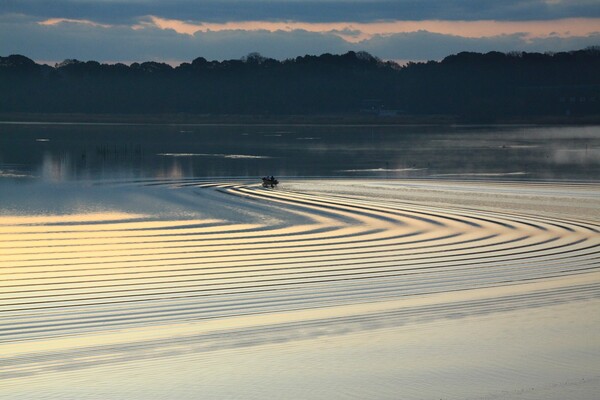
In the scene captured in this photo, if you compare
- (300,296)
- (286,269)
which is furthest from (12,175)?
(300,296)

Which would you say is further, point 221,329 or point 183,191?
point 183,191

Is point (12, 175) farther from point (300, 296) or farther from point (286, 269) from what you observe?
point (300, 296)

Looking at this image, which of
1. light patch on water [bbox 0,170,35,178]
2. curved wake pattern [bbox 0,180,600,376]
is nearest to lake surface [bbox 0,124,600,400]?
curved wake pattern [bbox 0,180,600,376]

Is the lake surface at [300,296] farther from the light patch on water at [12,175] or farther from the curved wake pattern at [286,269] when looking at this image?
the light patch on water at [12,175]

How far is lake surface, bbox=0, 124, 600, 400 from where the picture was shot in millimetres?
10898

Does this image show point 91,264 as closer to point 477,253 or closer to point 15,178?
point 477,253

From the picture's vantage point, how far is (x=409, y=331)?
13.1 m

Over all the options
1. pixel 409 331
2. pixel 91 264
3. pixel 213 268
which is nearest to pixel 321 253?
pixel 213 268

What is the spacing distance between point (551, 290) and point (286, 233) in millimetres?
9000

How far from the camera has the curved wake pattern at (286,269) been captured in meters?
13.9

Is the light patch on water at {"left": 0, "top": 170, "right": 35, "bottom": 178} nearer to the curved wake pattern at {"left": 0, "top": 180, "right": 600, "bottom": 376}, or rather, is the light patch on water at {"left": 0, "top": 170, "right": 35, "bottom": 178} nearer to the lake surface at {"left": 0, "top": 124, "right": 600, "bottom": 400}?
the lake surface at {"left": 0, "top": 124, "right": 600, "bottom": 400}

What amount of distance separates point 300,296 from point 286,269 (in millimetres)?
2657

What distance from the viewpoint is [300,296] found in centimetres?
1521

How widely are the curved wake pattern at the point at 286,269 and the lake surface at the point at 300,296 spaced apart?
0.06 m
